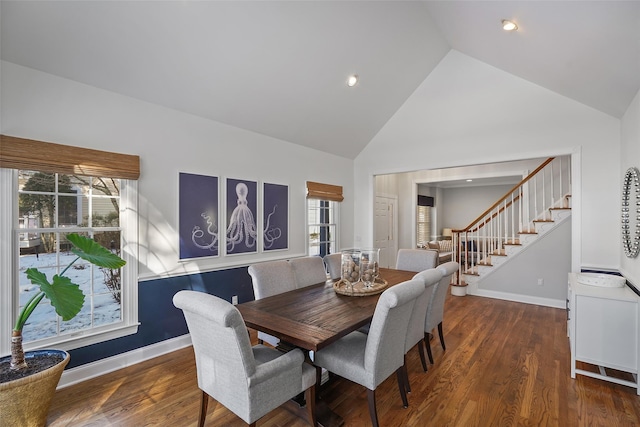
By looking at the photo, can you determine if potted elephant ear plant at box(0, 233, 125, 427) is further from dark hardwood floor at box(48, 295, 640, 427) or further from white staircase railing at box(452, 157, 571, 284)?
white staircase railing at box(452, 157, 571, 284)

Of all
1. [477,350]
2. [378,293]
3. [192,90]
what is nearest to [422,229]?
[477,350]

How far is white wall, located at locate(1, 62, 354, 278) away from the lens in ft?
7.83

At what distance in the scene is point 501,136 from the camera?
4.29 meters

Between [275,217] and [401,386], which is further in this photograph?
[275,217]

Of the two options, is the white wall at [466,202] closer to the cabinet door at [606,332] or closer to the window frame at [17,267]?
the cabinet door at [606,332]

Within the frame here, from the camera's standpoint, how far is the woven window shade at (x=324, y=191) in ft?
15.8

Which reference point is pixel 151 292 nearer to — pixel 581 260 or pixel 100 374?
pixel 100 374

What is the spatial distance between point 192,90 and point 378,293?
106 inches

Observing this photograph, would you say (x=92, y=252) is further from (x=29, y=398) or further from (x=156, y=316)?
(x=156, y=316)

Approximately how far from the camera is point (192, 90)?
122 inches

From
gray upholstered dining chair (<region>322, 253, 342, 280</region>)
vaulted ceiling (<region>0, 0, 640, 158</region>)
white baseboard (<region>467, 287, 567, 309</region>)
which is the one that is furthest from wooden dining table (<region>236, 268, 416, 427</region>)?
white baseboard (<region>467, 287, 567, 309</region>)

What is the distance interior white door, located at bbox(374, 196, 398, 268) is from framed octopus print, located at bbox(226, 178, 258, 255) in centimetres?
332

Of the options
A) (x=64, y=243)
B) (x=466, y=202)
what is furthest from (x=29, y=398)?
(x=466, y=202)

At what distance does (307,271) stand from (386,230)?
4311 mm
